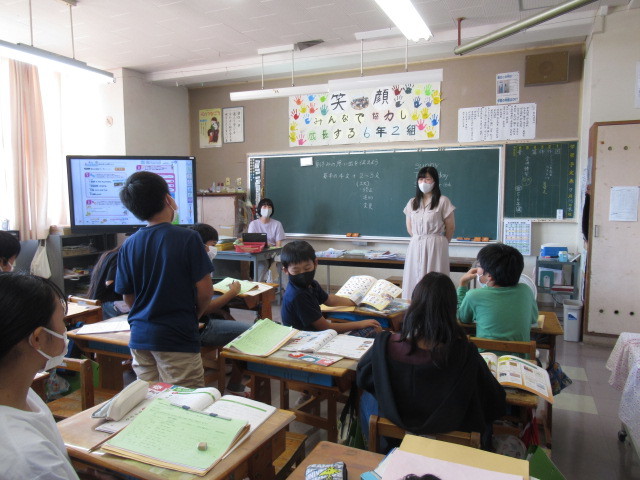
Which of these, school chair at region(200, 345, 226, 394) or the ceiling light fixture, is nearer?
school chair at region(200, 345, 226, 394)

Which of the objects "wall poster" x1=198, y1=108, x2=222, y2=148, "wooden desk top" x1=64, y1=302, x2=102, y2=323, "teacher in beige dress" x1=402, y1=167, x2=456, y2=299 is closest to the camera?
"wooden desk top" x1=64, y1=302, x2=102, y2=323

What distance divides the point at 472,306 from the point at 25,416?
1.96m

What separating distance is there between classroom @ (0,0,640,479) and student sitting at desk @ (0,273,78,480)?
1.39 meters

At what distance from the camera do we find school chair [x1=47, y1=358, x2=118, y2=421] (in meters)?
1.71

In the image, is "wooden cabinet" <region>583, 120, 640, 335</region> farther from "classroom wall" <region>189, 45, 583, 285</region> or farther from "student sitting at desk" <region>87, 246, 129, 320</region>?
"student sitting at desk" <region>87, 246, 129, 320</region>

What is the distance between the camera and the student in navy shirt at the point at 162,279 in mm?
1754

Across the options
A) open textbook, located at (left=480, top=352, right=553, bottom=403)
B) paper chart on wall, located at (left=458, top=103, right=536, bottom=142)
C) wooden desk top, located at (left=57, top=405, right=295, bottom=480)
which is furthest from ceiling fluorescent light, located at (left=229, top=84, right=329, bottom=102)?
wooden desk top, located at (left=57, top=405, right=295, bottom=480)

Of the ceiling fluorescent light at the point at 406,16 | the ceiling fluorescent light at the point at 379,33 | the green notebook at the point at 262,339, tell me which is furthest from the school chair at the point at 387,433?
the ceiling fluorescent light at the point at 379,33

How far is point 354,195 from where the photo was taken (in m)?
5.63

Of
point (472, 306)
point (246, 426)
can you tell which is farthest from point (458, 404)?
point (472, 306)

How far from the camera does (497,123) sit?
490cm

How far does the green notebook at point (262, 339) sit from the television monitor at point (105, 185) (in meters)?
2.47

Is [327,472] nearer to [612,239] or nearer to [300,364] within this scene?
[300,364]

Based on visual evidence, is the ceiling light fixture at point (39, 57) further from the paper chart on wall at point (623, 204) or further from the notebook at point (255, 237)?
the paper chart on wall at point (623, 204)
